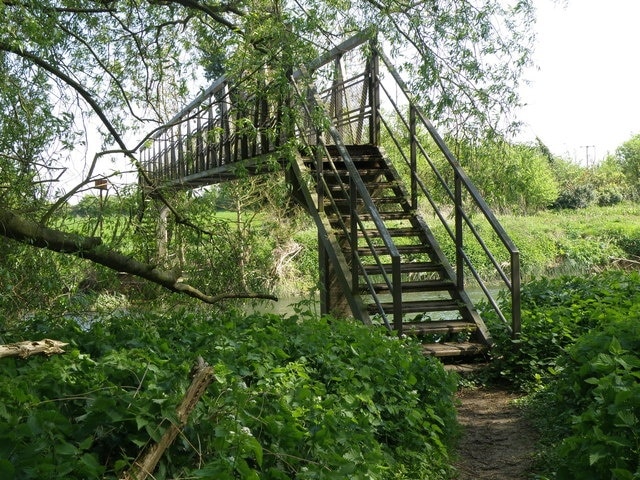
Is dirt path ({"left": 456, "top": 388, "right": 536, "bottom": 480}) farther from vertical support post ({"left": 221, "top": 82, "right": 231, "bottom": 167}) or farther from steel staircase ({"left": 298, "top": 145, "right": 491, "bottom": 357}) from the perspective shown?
vertical support post ({"left": 221, "top": 82, "right": 231, "bottom": 167})

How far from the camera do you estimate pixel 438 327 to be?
1043 centimetres

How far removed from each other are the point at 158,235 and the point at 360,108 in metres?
5.10

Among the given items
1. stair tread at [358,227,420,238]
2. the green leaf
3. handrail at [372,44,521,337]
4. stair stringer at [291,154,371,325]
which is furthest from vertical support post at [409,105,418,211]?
the green leaf

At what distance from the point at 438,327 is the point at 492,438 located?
2.69 meters

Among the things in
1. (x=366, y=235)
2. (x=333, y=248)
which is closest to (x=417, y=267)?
(x=366, y=235)

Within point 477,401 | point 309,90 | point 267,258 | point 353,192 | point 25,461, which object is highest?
point 309,90

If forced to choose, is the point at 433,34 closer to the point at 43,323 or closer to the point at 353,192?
the point at 353,192

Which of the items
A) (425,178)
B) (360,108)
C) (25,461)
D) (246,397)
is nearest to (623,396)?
(246,397)

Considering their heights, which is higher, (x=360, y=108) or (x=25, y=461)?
(x=360, y=108)

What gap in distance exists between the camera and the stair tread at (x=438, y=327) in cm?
1030

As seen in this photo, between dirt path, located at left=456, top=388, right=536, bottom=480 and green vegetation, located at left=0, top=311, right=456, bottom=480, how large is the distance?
263mm

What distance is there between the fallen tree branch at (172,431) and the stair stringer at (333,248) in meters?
6.43

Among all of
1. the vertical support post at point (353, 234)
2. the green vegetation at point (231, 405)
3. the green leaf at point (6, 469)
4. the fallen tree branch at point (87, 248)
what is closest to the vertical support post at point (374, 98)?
the vertical support post at point (353, 234)

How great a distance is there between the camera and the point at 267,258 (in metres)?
10.9
